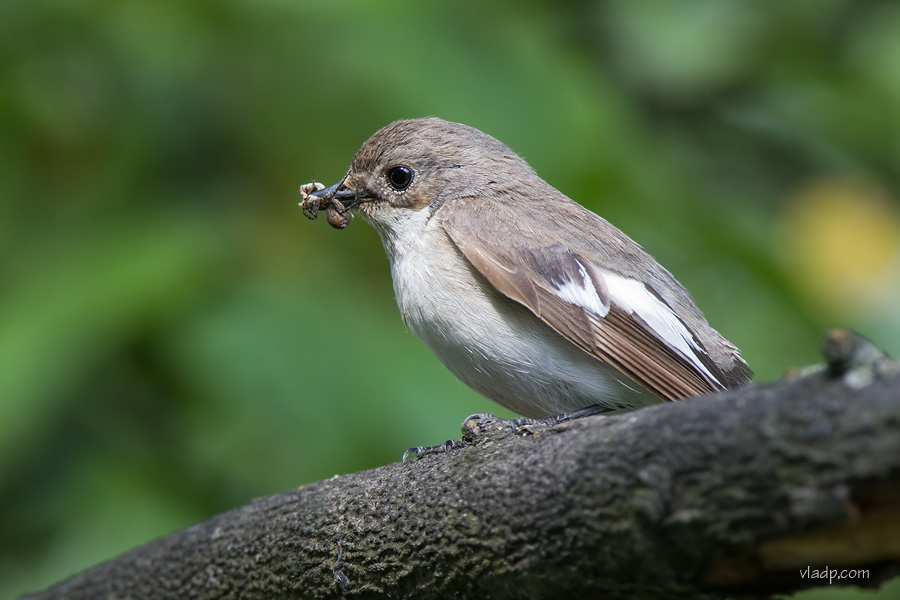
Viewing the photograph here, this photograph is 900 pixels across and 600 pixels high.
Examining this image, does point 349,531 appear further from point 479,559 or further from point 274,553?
point 479,559

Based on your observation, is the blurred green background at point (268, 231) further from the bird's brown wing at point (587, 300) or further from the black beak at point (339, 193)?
the bird's brown wing at point (587, 300)

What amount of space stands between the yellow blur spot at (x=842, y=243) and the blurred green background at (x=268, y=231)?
0.7 inches

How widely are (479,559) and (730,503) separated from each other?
807 mm

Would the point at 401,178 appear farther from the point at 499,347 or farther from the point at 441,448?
the point at 441,448

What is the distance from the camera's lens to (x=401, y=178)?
13.6 feet

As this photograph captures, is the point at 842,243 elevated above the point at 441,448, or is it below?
above

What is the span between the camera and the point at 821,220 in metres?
5.26

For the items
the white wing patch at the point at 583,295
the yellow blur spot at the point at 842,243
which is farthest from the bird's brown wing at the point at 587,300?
the yellow blur spot at the point at 842,243

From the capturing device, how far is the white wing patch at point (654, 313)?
3477 mm

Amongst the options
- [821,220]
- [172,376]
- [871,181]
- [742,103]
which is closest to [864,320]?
[821,220]

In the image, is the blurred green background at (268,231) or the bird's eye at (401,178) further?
the bird's eye at (401,178)

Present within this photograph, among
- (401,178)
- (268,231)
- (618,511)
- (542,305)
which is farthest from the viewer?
(268,231)

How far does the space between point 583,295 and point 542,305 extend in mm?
201

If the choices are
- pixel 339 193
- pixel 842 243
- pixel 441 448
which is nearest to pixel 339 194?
pixel 339 193
